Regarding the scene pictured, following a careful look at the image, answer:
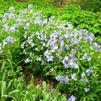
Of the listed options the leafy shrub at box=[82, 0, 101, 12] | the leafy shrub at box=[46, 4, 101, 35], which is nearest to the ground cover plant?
the leafy shrub at box=[46, 4, 101, 35]

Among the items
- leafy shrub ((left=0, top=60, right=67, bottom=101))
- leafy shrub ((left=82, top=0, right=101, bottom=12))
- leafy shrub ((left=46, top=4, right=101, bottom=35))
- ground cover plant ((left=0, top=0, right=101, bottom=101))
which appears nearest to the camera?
leafy shrub ((left=0, top=60, right=67, bottom=101))

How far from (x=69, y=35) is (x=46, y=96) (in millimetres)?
1083

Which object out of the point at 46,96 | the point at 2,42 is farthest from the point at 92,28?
the point at 46,96

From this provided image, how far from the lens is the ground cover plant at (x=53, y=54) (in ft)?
18.0

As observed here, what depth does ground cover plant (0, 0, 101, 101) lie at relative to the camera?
5500 mm

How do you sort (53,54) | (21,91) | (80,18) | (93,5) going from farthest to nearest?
(93,5), (80,18), (53,54), (21,91)

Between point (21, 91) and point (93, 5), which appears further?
point (93, 5)

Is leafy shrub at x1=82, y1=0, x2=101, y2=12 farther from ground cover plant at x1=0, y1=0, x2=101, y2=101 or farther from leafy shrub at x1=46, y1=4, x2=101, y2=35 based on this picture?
ground cover plant at x1=0, y1=0, x2=101, y2=101

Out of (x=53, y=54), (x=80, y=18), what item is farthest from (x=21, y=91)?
(x=80, y=18)

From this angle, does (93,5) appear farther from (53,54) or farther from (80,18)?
(53,54)

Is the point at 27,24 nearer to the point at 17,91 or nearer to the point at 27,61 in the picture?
the point at 27,61

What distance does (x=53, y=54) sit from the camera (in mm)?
5719

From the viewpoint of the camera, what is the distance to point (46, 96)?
520 cm

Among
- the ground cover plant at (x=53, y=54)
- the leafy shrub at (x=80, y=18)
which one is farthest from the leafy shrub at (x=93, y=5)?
the ground cover plant at (x=53, y=54)
